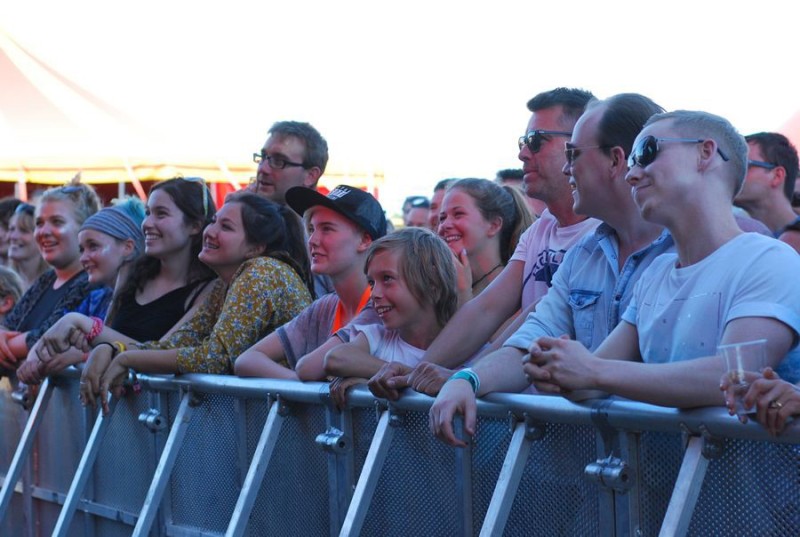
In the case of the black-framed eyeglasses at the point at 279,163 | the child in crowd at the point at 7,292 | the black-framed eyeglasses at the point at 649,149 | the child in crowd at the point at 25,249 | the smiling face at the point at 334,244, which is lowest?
the child in crowd at the point at 7,292

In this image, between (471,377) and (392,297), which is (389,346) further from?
(471,377)

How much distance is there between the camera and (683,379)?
113 inches

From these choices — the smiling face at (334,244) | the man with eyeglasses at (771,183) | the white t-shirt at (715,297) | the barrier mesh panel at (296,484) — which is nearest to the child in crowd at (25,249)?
the smiling face at (334,244)

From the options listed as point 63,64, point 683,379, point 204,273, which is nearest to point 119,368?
point 204,273

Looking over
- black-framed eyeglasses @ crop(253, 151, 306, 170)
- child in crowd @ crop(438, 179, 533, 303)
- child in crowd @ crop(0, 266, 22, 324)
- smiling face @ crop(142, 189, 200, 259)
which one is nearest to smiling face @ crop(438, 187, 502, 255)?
child in crowd @ crop(438, 179, 533, 303)

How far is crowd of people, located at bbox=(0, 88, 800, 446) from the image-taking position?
3.10 m

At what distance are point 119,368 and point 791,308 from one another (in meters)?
3.41

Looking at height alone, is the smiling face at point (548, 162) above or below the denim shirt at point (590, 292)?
above

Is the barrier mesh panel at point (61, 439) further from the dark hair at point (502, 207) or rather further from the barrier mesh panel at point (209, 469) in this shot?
the dark hair at point (502, 207)

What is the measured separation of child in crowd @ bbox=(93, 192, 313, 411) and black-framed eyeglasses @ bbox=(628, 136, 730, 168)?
7.97 feet

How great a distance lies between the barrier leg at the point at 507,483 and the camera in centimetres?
328

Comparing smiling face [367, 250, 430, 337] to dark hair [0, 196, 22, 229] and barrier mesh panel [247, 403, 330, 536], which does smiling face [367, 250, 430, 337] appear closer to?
barrier mesh panel [247, 403, 330, 536]

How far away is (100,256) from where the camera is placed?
22.8 ft

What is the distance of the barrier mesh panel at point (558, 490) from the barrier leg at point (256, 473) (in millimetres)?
1272
